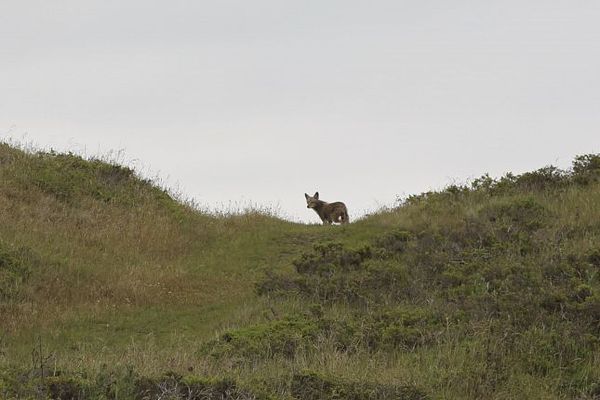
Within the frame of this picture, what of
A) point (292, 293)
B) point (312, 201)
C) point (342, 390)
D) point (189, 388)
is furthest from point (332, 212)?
point (189, 388)

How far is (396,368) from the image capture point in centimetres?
810

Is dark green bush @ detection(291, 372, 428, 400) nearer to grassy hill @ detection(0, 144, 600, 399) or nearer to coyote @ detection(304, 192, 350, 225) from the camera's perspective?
grassy hill @ detection(0, 144, 600, 399)

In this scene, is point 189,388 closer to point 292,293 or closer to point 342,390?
point 342,390

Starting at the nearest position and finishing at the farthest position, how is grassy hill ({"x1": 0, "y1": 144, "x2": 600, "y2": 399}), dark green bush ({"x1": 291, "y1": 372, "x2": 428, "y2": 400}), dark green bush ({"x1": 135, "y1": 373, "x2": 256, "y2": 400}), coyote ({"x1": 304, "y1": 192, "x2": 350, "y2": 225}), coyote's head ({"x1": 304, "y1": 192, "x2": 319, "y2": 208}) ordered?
dark green bush ({"x1": 135, "y1": 373, "x2": 256, "y2": 400}) → dark green bush ({"x1": 291, "y1": 372, "x2": 428, "y2": 400}) → grassy hill ({"x1": 0, "y1": 144, "x2": 600, "y2": 399}) → coyote ({"x1": 304, "y1": 192, "x2": 350, "y2": 225}) → coyote's head ({"x1": 304, "y1": 192, "x2": 319, "y2": 208})

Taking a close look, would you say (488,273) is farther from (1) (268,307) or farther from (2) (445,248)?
(1) (268,307)

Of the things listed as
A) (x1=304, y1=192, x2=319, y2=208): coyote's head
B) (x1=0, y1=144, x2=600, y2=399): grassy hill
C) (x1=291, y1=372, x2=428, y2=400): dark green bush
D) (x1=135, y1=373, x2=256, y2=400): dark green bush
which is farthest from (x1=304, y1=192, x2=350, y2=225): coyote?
(x1=135, y1=373, x2=256, y2=400): dark green bush

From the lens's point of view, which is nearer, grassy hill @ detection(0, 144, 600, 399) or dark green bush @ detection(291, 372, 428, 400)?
dark green bush @ detection(291, 372, 428, 400)

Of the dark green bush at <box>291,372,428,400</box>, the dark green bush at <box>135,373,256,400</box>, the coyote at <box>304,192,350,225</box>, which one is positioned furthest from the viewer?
the coyote at <box>304,192,350,225</box>

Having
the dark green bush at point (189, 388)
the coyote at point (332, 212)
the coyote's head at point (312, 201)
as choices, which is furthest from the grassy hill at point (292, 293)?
the coyote's head at point (312, 201)

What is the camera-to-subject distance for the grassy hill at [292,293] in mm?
7418

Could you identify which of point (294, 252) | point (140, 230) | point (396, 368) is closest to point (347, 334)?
point (396, 368)

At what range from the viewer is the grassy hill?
742 centimetres

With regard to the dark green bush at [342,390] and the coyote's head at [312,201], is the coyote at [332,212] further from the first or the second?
the dark green bush at [342,390]

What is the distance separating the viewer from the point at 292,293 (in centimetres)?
1273
